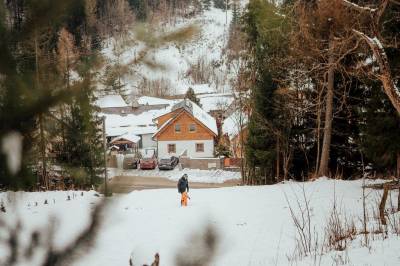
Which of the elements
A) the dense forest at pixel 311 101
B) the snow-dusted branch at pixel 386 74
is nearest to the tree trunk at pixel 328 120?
the dense forest at pixel 311 101

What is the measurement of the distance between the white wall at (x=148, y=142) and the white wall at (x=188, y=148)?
1471mm

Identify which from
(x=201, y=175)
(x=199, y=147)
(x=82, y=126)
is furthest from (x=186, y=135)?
(x=82, y=126)

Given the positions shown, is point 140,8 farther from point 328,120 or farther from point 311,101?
point 311,101

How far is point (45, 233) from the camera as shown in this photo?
1.32 m

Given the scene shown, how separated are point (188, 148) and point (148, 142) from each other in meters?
4.22

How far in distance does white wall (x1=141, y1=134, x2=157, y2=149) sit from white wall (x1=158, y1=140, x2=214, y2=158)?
4.83 ft

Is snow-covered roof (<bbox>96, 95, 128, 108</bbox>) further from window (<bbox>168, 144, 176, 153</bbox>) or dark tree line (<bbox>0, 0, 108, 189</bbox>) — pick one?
window (<bbox>168, 144, 176, 153</bbox>)

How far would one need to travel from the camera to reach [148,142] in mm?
34938

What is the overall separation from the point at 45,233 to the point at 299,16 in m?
12.7

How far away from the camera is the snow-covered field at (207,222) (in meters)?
1.51

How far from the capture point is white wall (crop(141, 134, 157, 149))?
34.3m

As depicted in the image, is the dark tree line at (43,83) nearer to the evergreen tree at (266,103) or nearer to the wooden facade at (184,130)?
the evergreen tree at (266,103)

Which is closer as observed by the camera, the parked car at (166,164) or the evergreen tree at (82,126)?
the evergreen tree at (82,126)

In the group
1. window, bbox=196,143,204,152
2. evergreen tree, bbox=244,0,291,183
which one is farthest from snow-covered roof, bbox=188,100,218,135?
evergreen tree, bbox=244,0,291,183
